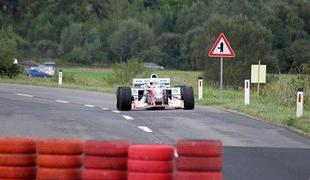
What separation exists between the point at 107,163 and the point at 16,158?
3.86 feet

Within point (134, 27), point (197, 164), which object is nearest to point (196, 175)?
point (197, 164)

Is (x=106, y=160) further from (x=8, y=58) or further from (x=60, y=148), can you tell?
(x=8, y=58)

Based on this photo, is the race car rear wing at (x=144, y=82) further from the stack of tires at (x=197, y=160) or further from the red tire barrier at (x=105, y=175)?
the stack of tires at (x=197, y=160)

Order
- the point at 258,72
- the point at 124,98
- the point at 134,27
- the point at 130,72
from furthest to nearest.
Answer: the point at 134,27
the point at 130,72
the point at 258,72
the point at 124,98

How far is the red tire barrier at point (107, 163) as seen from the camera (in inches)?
388

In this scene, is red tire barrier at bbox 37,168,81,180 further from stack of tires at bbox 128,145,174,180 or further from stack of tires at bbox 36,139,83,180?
stack of tires at bbox 128,145,174,180

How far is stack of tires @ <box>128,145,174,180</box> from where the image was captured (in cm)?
974

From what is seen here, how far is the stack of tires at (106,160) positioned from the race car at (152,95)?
1364 centimetres

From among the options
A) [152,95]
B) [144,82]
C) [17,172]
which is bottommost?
[17,172]

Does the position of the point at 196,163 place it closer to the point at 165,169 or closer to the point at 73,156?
the point at 165,169

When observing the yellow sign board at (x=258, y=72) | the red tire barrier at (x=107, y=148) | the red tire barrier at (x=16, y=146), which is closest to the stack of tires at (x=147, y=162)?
the red tire barrier at (x=107, y=148)

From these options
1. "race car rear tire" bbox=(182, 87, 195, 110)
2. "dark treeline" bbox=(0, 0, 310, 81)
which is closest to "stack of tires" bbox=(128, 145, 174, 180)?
"race car rear tire" bbox=(182, 87, 195, 110)

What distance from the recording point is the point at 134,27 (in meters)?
120

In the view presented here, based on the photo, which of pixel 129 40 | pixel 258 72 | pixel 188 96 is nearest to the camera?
pixel 188 96
